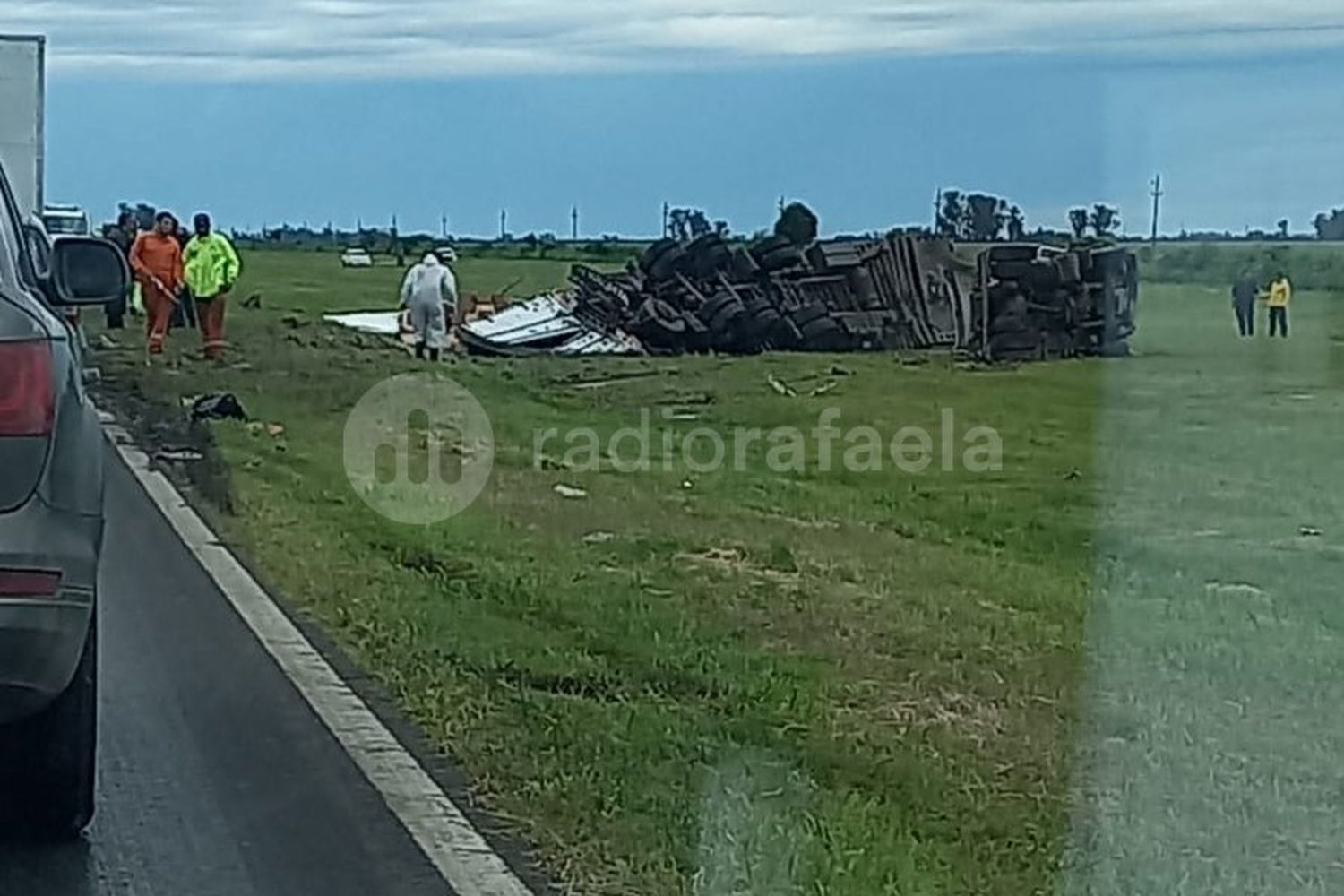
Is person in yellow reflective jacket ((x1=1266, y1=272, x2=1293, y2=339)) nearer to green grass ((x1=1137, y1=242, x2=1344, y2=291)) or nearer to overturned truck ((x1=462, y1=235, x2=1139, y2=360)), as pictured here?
green grass ((x1=1137, y1=242, x2=1344, y2=291))

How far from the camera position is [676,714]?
884 centimetres

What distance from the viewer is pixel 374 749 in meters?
8.19

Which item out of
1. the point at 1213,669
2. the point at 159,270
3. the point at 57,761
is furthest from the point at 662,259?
the point at 57,761

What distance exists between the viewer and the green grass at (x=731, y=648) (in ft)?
23.3

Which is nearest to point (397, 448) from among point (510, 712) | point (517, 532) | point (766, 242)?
point (517, 532)

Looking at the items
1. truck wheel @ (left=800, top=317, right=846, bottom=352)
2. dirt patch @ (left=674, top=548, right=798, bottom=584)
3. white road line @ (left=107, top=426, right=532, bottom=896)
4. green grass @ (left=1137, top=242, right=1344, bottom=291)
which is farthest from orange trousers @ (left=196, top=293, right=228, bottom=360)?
dirt patch @ (left=674, top=548, right=798, bottom=584)

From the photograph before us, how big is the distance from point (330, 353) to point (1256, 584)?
2068 cm

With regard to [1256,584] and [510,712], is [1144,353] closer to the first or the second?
[1256,584]

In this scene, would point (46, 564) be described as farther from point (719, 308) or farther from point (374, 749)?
point (719, 308)

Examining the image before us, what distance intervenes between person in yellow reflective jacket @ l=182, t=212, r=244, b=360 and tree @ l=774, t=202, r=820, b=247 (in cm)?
1426

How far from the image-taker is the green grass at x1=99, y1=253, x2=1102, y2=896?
23.3 feet

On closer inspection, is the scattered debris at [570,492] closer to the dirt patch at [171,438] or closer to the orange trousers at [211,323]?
the dirt patch at [171,438]

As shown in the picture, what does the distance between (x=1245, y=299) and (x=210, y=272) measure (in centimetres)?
1931

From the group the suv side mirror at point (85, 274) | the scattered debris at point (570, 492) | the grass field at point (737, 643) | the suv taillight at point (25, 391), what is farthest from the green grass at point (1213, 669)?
the suv side mirror at point (85, 274)
